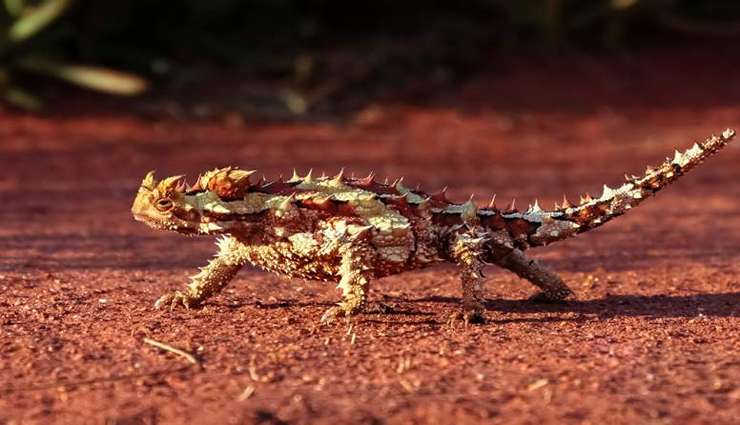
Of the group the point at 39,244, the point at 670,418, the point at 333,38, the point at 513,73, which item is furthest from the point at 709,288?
the point at 333,38

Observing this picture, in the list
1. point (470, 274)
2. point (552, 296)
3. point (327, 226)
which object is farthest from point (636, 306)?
point (327, 226)

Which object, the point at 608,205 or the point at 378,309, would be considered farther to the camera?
the point at 608,205

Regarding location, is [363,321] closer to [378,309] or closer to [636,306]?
[378,309]

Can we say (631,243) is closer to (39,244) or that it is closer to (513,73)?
(39,244)

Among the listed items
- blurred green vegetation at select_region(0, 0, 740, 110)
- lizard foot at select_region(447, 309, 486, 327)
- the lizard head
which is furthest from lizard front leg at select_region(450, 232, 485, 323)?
blurred green vegetation at select_region(0, 0, 740, 110)

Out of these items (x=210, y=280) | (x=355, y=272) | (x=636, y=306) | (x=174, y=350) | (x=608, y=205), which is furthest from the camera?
(x=636, y=306)

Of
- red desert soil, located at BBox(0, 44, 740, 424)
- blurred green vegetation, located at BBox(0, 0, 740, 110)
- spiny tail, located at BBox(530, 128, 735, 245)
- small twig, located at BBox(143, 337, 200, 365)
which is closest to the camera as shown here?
red desert soil, located at BBox(0, 44, 740, 424)

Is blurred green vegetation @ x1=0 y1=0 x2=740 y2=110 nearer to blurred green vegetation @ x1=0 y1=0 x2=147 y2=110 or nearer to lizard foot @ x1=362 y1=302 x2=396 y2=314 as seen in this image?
blurred green vegetation @ x1=0 y1=0 x2=147 y2=110
